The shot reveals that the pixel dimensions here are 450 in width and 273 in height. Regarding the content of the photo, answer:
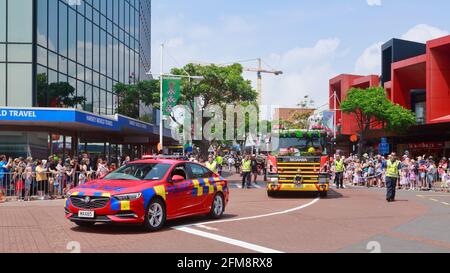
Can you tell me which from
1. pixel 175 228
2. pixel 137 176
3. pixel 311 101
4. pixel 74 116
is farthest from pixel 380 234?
pixel 311 101

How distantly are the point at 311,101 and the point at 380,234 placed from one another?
56.2 metres

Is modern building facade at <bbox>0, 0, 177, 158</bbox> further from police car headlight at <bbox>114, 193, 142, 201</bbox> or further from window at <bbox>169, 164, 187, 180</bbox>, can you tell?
police car headlight at <bbox>114, 193, 142, 201</bbox>

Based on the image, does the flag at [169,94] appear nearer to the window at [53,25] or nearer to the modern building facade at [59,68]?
the modern building facade at [59,68]

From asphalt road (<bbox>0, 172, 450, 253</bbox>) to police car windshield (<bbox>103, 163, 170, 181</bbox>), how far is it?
111 cm

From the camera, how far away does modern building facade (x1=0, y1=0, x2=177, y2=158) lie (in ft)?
87.9

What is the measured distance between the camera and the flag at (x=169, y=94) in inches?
1193

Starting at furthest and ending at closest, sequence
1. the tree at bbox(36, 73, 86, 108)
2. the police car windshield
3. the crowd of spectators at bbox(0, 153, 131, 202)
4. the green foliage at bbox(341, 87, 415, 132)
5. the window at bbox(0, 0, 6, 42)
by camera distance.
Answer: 1. the green foliage at bbox(341, 87, 415, 132)
2. the tree at bbox(36, 73, 86, 108)
3. the window at bbox(0, 0, 6, 42)
4. the crowd of spectators at bbox(0, 153, 131, 202)
5. the police car windshield

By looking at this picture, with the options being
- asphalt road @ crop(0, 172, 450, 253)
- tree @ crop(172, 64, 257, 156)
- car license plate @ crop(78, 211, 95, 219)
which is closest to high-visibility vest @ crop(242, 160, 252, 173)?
tree @ crop(172, 64, 257, 156)

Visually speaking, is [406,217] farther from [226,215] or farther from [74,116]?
[74,116]

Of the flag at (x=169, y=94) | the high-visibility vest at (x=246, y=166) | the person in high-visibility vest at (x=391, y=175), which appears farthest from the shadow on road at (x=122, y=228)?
the flag at (x=169, y=94)

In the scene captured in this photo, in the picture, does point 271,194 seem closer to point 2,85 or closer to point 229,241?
point 229,241

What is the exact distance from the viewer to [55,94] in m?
29.1

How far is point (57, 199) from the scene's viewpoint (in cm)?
2033

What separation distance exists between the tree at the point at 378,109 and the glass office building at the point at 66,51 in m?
20.8
